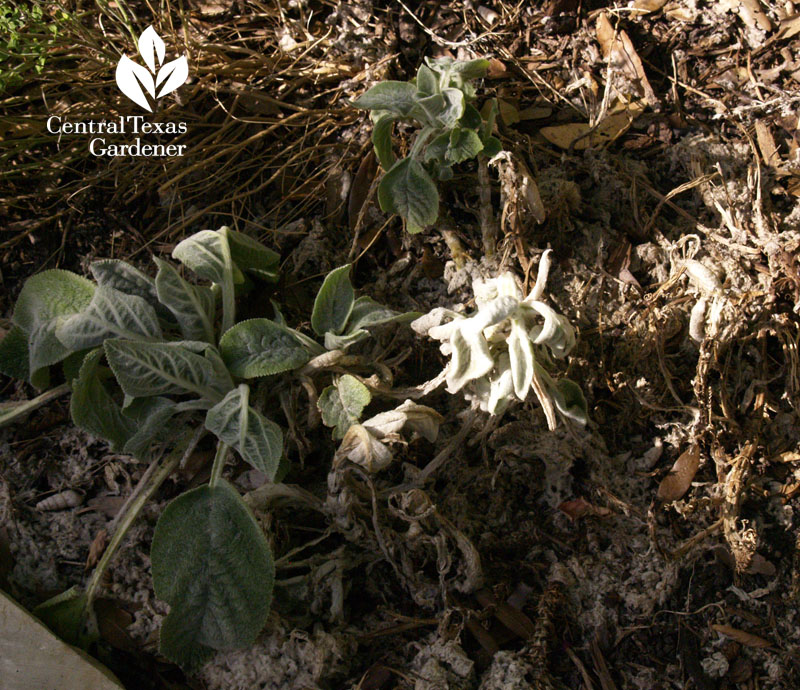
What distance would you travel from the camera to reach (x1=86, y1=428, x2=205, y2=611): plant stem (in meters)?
1.08

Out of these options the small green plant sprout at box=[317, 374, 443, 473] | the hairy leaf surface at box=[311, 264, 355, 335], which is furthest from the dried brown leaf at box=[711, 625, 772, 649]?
the hairy leaf surface at box=[311, 264, 355, 335]

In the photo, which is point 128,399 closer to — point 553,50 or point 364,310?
point 364,310

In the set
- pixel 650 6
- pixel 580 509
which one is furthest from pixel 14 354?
pixel 650 6

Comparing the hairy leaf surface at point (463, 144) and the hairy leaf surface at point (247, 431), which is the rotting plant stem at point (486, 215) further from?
the hairy leaf surface at point (247, 431)

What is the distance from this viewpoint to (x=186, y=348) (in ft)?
3.55

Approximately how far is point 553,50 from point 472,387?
0.79 metres

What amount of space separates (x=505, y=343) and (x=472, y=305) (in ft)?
0.79

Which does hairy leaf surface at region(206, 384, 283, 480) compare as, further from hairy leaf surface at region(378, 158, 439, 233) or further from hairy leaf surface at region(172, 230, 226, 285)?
hairy leaf surface at region(378, 158, 439, 233)

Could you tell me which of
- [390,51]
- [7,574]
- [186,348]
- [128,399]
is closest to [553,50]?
[390,51]

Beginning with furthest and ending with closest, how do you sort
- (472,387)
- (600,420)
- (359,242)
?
(359,242) → (600,420) → (472,387)

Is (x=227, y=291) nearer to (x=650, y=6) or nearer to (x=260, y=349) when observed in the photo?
(x=260, y=349)

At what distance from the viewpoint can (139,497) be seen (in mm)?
1130

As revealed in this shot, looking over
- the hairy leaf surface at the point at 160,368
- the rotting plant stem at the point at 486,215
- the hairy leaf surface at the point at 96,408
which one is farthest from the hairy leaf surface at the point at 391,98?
the hairy leaf surface at the point at 96,408

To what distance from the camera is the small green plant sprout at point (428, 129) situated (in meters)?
1.17
